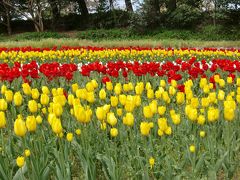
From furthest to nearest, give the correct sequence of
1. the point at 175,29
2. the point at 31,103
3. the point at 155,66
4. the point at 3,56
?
the point at 175,29 → the point at 3,56 → the point at 155,66 → the point at 31,103

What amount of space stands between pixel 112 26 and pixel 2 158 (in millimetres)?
34210

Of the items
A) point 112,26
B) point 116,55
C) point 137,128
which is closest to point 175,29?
point 112,26

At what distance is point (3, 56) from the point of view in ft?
42.6

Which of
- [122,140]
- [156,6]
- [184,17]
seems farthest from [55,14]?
[122,140]

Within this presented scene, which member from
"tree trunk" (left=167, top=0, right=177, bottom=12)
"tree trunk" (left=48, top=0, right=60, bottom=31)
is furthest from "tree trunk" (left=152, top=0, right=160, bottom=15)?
"tree trunk" (left=48, top=0, right=60, bottom=31)

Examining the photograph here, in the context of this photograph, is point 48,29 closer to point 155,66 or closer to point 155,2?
point 155,2

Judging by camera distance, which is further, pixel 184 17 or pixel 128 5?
pixel 128 5

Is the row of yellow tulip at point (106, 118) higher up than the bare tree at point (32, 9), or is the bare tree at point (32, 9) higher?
the bare tree at point (32, 9)

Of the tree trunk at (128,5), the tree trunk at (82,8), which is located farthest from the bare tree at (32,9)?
the tree trunk at (128,5)

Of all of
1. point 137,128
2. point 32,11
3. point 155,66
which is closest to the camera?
point 137,128

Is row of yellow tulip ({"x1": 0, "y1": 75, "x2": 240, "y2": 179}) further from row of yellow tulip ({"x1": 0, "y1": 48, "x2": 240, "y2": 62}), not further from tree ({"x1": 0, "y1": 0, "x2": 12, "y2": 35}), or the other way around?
tree ({"x1": 0, "y1": 0, "x2": 12, "y2": 35})

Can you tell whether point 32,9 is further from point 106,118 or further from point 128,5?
point 106,118

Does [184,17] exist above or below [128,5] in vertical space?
below

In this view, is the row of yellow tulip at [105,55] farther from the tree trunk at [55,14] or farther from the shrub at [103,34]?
the tree trunk at [55,14]
